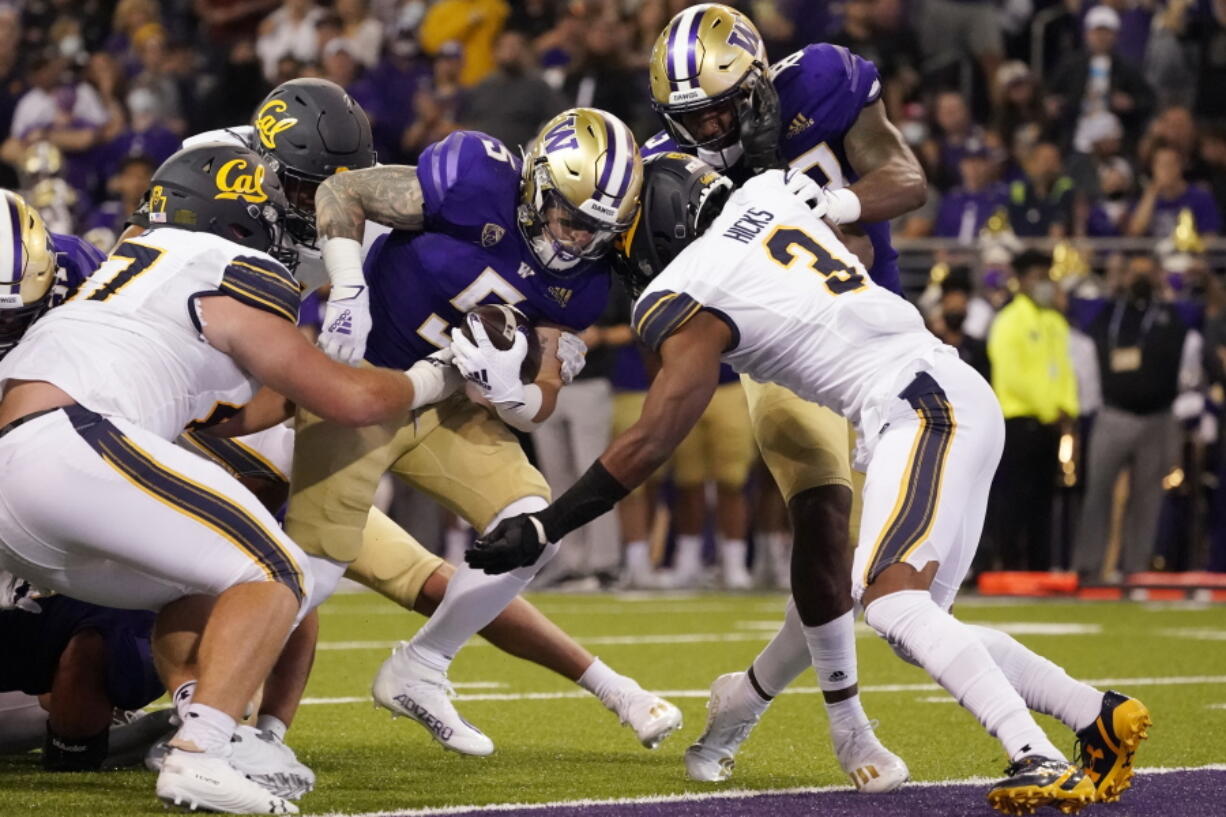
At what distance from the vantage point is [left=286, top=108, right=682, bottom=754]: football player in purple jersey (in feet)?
14.1

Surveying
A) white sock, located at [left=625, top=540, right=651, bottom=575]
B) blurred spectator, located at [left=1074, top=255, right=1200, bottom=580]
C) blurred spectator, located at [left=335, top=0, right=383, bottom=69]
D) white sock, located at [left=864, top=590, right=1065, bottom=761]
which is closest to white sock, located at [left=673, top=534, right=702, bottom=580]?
white sock, located at [left=625, top=540, right=651, bottom=575]

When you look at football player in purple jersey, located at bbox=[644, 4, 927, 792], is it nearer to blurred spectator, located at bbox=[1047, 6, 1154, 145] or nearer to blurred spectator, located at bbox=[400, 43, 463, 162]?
blurred spectator, located at bbox=[400, 43, 463, 162]

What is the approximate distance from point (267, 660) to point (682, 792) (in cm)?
97

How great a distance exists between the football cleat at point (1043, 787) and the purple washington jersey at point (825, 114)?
176cm

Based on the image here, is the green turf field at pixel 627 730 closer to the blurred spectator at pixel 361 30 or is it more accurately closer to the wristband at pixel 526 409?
the wristband at pixel 526 409

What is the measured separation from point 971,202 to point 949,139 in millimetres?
902

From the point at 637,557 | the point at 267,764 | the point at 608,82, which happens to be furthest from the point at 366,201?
the point at 608,82

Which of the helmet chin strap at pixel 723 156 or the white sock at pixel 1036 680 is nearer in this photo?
the white sock at pixel 1036 680

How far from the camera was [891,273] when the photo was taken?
16.3 ft

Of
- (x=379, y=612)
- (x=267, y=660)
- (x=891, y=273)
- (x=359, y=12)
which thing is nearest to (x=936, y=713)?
(x=891, y=273)

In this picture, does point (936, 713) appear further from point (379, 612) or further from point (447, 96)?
point (447, 96)

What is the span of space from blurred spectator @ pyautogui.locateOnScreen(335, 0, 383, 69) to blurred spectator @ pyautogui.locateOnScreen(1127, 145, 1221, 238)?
16.8ft

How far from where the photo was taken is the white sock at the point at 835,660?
436 centimetres

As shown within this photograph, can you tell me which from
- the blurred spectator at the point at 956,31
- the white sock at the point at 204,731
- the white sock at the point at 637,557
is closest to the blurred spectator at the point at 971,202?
the blurred spectator at the point at 956,31
